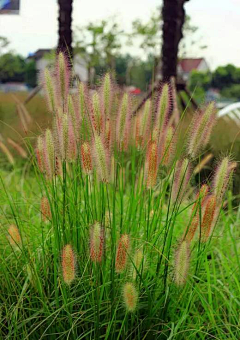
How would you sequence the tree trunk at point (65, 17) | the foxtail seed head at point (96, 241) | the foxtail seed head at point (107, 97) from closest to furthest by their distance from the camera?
the foxtail seed head at point (96, 241) < the foxtail seed head at point (107, 97) < the tree trunk at point (65, 17)

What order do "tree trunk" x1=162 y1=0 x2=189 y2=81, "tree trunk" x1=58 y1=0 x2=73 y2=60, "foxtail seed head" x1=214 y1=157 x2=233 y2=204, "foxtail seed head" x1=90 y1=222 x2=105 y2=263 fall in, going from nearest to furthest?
"foxtail seed head" x1=90 y1=222 x2=105 y2=263
"foxtail seed head" x1=214 y1=157 x2=233 y2=204
"tree trunk" x1=162 y1=0 x2=189 y2=81
"tree trunk" x1=58 y1=0 x2=73 y2=60

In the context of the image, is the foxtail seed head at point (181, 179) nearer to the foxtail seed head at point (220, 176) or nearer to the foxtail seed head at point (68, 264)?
the foxtail seed head at point (220, 176)

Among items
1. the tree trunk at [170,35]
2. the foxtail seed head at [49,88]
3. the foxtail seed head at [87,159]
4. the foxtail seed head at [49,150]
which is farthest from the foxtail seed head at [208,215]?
the tree trunk at [170,35]

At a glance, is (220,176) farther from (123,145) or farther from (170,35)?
(170,35)

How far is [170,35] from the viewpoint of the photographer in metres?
6.95

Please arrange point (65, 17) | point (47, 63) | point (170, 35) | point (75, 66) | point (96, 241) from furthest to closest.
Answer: point (75, 66)
point (65, 17)
point (170, 35)
point (47, 63)
point (96, 241)

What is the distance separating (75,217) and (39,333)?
0.46 meters

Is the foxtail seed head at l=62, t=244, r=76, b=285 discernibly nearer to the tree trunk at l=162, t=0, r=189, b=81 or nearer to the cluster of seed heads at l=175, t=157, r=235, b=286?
the cluster of seed heads at l=175, t=157, r=235, b=286

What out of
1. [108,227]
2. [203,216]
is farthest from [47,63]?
[203,216]

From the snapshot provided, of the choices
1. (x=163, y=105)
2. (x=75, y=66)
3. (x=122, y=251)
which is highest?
(x=163, y=105)

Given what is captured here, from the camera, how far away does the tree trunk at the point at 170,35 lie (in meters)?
6.89

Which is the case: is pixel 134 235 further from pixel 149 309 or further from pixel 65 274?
pixel 65 274

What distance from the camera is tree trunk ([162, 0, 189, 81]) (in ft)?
22.6

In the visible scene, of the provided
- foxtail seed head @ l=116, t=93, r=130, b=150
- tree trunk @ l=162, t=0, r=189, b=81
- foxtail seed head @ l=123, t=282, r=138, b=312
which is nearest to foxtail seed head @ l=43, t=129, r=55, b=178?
foxtail seed head @ l=116, t=93, r=130, b=150
